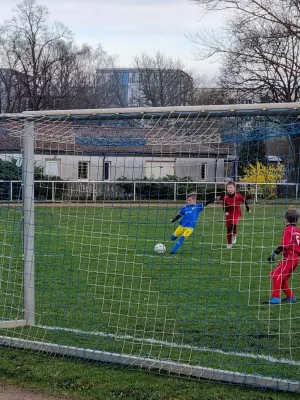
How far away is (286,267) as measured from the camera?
29.6 feet

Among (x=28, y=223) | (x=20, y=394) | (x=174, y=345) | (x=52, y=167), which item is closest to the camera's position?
(x=20, y=394)

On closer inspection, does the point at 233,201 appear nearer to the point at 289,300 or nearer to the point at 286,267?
the point at 289,300

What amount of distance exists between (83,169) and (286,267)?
361 centimetres

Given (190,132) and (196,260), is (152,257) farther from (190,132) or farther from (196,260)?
(190,132)

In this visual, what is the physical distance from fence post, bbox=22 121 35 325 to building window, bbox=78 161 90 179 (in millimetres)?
2801

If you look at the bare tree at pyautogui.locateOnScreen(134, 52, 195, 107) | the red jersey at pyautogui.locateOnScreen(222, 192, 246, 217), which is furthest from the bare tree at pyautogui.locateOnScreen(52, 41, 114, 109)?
the red jersey at pyautogui.locateOnScreen(222, 192, 246, 217)

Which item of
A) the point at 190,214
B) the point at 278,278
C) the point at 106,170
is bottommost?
the point at 278,278

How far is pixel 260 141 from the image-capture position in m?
7.25

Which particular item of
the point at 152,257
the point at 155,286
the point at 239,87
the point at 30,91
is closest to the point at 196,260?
the point at 152,257

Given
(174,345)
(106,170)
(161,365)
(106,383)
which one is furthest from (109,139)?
(106,170)

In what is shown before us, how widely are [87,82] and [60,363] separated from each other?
56.2 m

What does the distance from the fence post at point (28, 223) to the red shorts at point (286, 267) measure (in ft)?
10.1

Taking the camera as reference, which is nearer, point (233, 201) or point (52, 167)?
point (52, 167)

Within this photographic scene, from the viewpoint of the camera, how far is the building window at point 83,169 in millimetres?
10522
